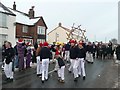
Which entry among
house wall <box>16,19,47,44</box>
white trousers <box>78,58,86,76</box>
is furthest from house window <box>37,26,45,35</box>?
white trousers <box>78,58,86,76</box>

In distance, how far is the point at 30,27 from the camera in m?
53.2

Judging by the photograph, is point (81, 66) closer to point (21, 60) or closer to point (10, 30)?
point (21, 60)

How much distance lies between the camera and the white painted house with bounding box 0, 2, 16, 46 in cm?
4094

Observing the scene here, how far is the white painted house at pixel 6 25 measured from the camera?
134 feet

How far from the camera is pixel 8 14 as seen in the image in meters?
41.8

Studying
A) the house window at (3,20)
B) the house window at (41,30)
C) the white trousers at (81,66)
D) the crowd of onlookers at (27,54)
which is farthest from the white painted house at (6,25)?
the white trousers at (81,66)

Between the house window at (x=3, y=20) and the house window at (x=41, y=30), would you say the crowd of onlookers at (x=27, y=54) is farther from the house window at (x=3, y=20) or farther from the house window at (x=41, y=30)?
the house window at (x=41, y=30)

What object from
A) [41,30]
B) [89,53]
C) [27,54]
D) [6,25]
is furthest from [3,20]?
[27,54]

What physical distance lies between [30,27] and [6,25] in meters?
11.5

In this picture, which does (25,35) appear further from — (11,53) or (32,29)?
(11,53)

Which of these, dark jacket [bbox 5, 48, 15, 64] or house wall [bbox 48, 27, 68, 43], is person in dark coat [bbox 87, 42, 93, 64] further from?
house wall [bbox 48, 27, 68, 43]

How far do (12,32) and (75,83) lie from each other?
33.0 metres

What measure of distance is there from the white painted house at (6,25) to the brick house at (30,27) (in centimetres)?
395

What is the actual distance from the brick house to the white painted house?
3.95 metres
